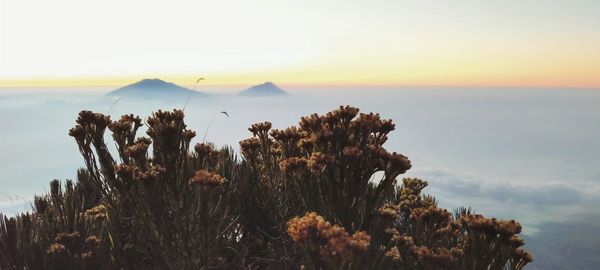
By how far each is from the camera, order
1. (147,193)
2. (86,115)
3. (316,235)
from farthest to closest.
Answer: (86,115)
(147,193)
(316,235)

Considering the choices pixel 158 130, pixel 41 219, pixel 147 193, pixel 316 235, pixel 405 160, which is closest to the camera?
pixel 316 235

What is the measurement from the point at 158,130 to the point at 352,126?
5.51 ft

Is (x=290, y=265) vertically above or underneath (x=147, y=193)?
underneath

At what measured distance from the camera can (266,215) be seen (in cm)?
568

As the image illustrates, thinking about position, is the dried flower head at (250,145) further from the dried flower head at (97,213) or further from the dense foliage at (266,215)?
the dried flower head at (97,213)

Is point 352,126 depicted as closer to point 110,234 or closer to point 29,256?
point 110,234

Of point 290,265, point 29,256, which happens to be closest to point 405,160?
point 290,265

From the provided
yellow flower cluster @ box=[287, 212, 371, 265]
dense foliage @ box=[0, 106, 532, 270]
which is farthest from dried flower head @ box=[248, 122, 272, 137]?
yellow flower cluster @ box=[287, 212, 371, 265]

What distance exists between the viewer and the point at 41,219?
536cm

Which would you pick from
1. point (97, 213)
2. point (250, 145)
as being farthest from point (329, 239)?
point (97, 213)

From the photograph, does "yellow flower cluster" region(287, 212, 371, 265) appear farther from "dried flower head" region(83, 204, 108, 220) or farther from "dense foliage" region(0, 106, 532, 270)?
"dried flower head" region(83, 204, 108, 220)

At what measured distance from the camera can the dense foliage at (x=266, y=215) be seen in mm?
3123

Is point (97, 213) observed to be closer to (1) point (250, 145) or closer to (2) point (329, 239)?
(1) point (250, 145)

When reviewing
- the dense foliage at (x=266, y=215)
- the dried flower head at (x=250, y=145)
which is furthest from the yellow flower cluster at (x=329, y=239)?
the dried flower head at (x=250, y=145)
